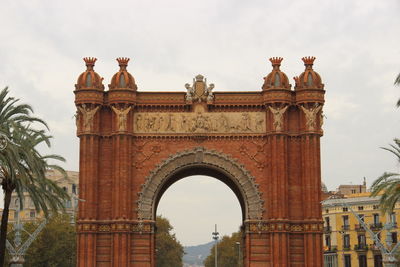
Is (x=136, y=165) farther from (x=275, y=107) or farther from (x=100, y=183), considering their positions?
(x=275, y=107)

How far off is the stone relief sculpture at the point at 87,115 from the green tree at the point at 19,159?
6674 millimetres

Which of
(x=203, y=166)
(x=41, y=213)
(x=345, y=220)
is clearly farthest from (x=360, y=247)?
(x=41, y=213)

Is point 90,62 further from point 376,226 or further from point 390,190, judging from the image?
point 376,226

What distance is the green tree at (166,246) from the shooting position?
109000 mm

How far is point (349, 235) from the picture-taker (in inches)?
3339

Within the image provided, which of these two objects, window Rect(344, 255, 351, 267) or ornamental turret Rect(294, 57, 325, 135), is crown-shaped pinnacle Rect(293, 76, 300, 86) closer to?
ornamental turret Rect(294, 57, 325, 135)

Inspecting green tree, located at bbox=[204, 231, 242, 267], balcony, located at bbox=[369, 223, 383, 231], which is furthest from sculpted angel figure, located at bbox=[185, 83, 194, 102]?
green tree, located at bbox=[204, 231, 242, 267]

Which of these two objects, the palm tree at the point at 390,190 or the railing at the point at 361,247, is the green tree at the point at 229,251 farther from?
the palm tree at the point at 390,190

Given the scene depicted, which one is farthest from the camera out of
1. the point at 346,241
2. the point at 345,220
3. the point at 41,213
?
the point at 41,213

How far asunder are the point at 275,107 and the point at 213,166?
5.21 meters

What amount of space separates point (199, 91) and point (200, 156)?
13.4 feet

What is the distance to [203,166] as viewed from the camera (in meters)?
49.4

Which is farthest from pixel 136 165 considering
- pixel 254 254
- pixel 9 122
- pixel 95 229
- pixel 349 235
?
pixel 349 235

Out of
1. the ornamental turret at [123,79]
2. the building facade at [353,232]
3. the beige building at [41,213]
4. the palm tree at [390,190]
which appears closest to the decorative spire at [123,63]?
the ornamental turret at [123,79]
